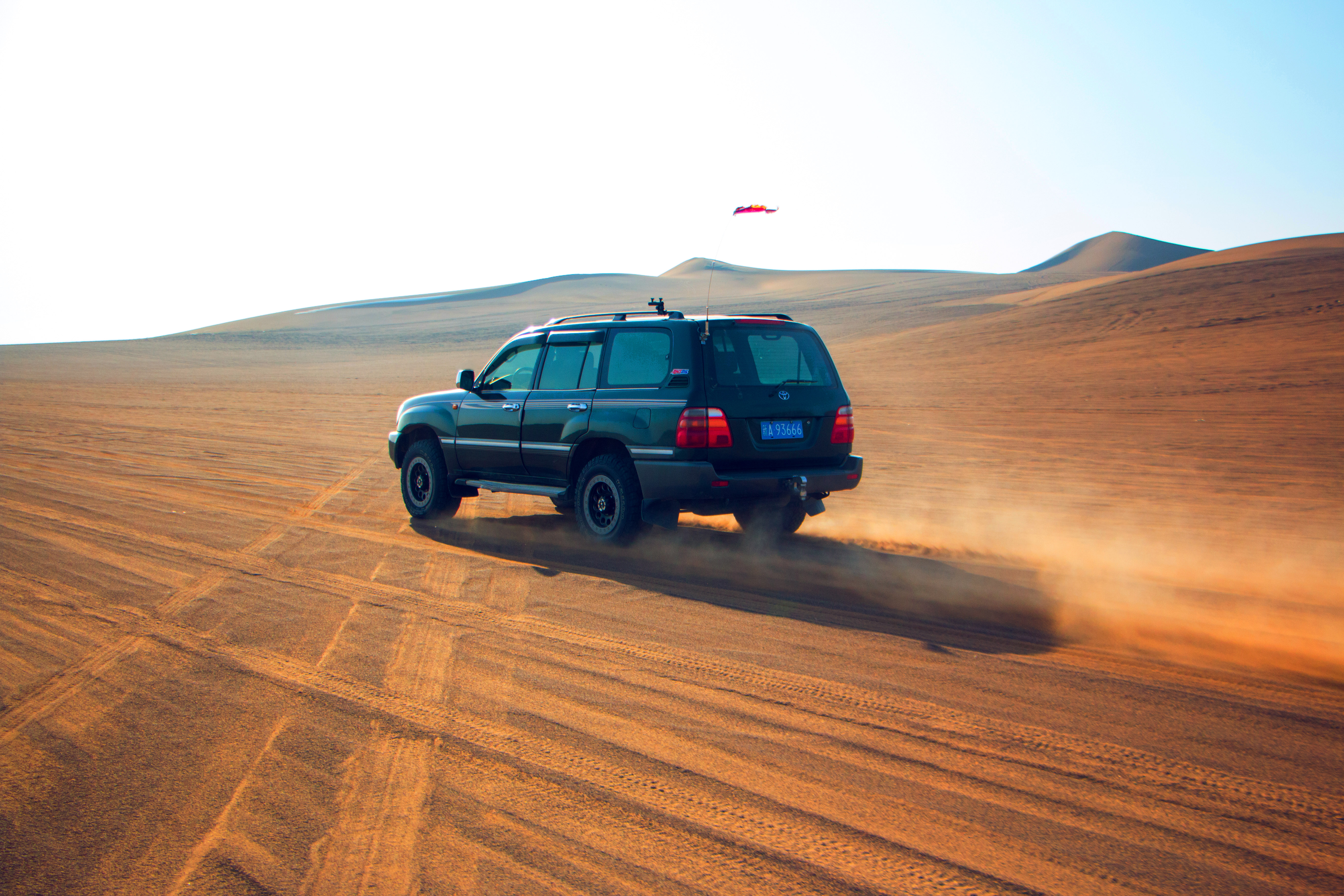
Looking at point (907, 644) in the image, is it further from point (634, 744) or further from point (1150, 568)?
point (1150, 568)

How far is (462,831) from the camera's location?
9.64 ft

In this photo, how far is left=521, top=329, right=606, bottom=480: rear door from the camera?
767 cm

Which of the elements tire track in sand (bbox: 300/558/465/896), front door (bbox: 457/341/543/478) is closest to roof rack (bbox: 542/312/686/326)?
front door (bbox: 457/341/543/478)

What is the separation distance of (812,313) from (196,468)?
43619mm

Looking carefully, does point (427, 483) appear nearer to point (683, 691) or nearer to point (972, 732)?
point (683, 691)

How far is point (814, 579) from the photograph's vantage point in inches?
249

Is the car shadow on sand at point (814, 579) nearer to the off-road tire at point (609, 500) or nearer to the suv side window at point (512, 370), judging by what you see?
the off-road tire at point (609, 500)

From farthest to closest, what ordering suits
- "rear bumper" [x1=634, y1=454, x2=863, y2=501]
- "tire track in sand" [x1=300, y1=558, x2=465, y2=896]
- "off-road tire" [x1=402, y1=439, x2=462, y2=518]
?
"off-road tire" [x1=402, y1=439, x2=462, y2=518] → "rear bumper" [x1=634, y1=454, x2=863, y2=501] → "tire track in sand" [x1=300, y1=558, x2=465, y2=896]

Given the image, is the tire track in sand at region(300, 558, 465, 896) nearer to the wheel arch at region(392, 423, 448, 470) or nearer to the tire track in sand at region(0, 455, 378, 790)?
the tire track in sand at region(0, 455, 378, 790)

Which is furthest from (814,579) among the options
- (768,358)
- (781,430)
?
(768,358)

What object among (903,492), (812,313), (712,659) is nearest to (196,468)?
(903,492)

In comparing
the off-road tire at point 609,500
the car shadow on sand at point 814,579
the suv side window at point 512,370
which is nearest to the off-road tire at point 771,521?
the car shadow on sand at point 814,579

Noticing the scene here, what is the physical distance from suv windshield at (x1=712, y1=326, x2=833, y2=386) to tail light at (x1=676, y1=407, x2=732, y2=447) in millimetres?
270

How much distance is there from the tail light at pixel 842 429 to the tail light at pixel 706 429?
1.00 metres
